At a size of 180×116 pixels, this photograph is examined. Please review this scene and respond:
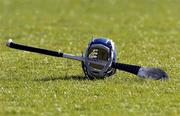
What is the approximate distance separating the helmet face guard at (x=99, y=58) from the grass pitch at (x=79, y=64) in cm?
23

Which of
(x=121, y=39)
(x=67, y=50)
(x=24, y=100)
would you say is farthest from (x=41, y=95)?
(x=121, y=39)

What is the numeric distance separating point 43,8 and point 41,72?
21975 mm

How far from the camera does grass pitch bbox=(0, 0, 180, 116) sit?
43.9 ft

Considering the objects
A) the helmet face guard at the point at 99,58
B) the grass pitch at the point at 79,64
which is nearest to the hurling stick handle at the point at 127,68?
the helmet face guard at the point at 99,58

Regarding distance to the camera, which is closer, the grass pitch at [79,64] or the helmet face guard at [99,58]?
the grass pitch at [79,64]

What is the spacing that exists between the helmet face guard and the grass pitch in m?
0.23

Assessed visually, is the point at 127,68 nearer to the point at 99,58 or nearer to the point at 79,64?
the point at 99,58

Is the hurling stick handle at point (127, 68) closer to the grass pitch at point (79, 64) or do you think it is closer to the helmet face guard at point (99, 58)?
the helmet face guard at point (99, 58)

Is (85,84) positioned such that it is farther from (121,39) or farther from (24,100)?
(121,39)

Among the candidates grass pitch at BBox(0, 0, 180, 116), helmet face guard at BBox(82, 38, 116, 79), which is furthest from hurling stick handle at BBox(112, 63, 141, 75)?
grass pitch at BBox(0, 0, 180, 116)

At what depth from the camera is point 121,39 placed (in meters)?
25.7

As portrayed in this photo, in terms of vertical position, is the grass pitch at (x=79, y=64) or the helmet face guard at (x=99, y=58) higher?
the helmet face guard at (x=99, y=58)

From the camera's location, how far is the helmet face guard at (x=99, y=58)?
1557 cm

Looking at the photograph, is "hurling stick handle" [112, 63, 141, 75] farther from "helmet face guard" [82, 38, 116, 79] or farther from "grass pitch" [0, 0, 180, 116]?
"grass pitch" [0, 0, 180, 116]
